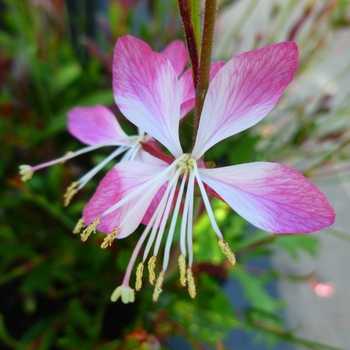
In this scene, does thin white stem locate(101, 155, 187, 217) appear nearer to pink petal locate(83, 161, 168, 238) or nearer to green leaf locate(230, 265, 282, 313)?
pink petal locate(83, 161, 168, 238)

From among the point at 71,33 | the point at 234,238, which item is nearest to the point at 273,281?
the point at 234,238

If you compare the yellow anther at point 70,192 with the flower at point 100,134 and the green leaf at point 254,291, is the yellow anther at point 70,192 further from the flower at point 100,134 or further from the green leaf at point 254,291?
the green leaf at point 254,291

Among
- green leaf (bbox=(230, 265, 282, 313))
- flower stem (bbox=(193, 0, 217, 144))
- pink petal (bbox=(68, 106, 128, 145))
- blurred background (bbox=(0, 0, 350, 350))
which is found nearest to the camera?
flower stem (bbox=(193, 0, 217, 144))

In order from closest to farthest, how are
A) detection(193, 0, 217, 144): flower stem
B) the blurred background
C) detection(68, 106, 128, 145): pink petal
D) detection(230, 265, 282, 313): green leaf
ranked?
detection(193, 0, 217, 144): flower stem, detection(68, 106, 128, 145): pink petal, the blurred background, detection(230, 265, 282, 313): green leaf

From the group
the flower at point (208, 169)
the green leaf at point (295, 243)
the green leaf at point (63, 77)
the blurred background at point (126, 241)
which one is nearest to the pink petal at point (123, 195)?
the flower at point (208, 169)

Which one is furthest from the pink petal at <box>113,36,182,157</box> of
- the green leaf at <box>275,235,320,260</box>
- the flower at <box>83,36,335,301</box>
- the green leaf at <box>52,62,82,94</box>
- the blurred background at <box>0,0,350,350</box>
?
the green leaf at <box>52,62,82,94</box>

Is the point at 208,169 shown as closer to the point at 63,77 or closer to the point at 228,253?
the point at 228,253

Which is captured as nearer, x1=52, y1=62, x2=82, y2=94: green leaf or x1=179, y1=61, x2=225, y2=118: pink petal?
x1=179, y1=61, x2=225, y2=118: pink petal

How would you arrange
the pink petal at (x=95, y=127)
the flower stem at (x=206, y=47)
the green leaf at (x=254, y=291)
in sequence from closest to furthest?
the flower stem at (x=206, y=47) < the pink petal at (x=95, y=127) < the green leaf at (x=254, y=291)
